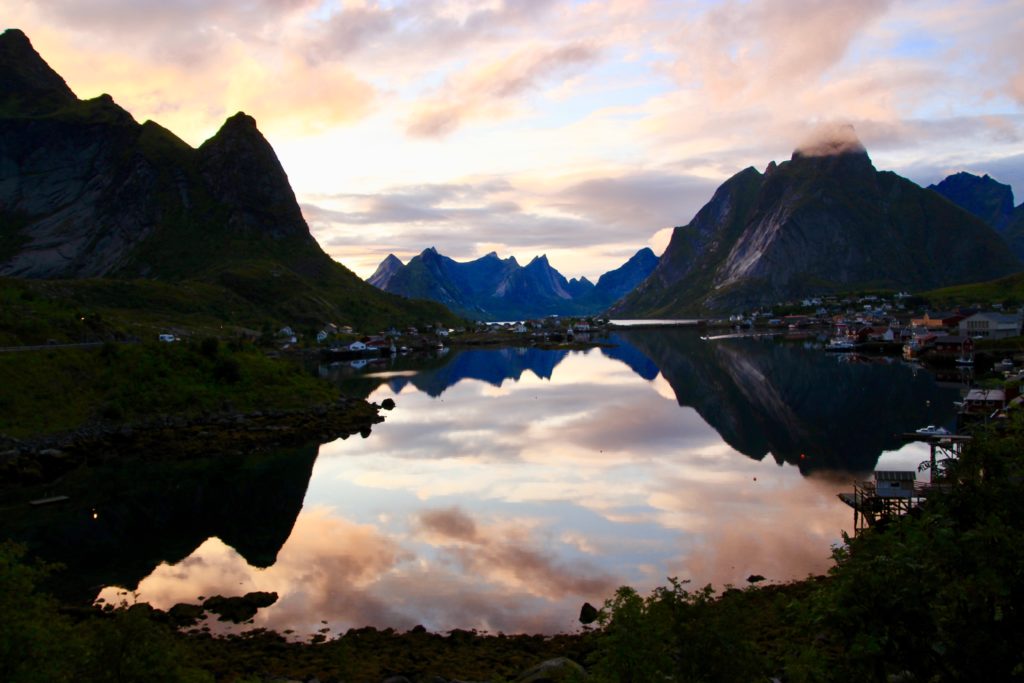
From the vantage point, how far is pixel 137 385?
72250mm

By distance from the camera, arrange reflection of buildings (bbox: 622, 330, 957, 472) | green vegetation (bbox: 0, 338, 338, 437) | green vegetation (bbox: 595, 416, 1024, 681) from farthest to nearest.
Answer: green vegetation (bbox: 0, 338, 338, 437) → reflection of buildings (bbox: 622, 330, 957, 472) → green vegetation (bbox: 595, 416, 1024, 681)

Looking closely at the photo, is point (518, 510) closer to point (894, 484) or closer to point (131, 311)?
point (894, 484)

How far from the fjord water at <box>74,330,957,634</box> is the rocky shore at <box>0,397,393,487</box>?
168 inches

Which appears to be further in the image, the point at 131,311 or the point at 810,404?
the point at 131,311

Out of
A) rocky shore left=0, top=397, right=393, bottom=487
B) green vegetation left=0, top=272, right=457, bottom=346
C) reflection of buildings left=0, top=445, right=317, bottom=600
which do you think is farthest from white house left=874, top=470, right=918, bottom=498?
green vegetation left=0, top=272, right=457, bottom=346

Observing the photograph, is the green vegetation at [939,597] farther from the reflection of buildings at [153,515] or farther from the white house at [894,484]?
the reflection of buildings at [153,515]

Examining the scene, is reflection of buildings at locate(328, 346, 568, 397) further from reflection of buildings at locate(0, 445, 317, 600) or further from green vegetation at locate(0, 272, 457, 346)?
reflection of buildings at locate(0, 445, 317, 600)

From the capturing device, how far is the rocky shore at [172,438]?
5546cm

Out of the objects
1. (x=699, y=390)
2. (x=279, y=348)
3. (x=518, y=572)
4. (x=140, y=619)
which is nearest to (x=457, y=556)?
(x=518, y=572)

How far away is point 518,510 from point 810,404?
2081 inches

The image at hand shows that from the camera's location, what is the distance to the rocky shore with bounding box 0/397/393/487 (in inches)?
2183

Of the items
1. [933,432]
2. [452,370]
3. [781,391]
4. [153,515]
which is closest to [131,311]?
[452,370]

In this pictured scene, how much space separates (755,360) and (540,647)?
12092 centimetres

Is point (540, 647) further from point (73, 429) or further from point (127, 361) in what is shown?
point (127, 361)
